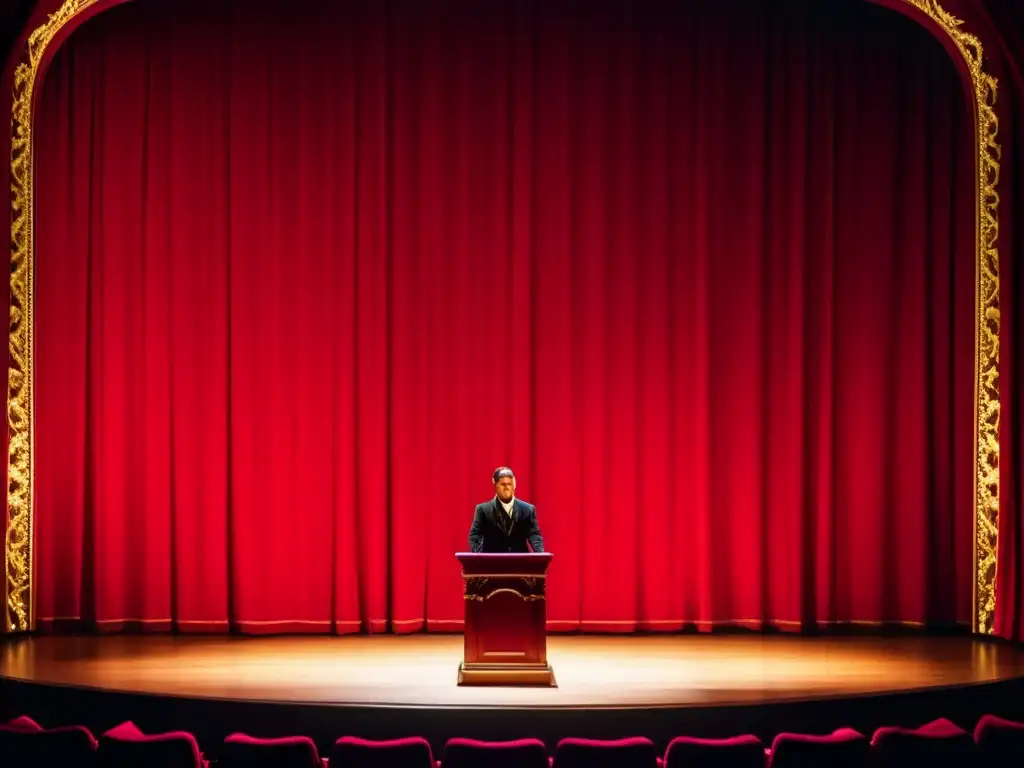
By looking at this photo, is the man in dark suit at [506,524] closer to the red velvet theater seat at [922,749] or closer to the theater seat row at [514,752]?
the theater seat row at [514,752]

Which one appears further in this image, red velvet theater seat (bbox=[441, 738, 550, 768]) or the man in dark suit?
the man in dark suit

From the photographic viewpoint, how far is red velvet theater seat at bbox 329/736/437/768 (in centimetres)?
322

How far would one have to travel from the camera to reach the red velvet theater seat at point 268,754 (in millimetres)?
3221

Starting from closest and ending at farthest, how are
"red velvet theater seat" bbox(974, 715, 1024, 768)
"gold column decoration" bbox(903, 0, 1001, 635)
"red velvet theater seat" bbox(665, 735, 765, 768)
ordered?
1. "red velvet theater seat" bbox(974, 715, 1024, 768)
2. "red velvet theater seat" bbox(665, 735, 765, 768)
3. "gold column decoration" bbox(903, 0, 1001, 635)

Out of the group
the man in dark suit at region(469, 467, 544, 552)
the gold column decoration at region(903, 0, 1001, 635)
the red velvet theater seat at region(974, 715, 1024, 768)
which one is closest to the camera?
the red velvet theater seat at region(974, 715, 1024, 768)

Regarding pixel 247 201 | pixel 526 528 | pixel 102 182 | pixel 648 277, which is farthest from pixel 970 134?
pixel 102 182

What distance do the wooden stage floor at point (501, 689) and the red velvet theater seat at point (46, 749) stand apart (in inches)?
50.2

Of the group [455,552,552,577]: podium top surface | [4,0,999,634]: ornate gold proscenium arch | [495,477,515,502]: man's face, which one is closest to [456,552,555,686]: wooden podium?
[455,552,552,577]: podium top surface

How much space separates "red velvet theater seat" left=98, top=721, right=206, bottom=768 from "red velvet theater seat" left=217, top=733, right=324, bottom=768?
0.10 meters

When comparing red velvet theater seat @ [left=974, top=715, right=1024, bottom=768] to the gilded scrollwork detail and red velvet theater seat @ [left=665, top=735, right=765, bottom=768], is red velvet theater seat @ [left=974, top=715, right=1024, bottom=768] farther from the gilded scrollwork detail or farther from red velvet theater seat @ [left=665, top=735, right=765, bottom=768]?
the gilded scrollwork detail

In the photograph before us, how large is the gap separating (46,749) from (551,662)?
2836 mm

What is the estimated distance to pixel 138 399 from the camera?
6680 mm

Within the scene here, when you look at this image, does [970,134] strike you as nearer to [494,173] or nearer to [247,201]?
[494,173]

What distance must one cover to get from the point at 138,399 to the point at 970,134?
16.2ft
